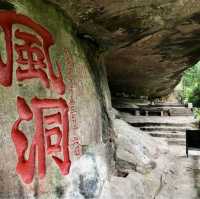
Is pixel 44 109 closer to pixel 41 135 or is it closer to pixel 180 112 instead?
pixel 41 135

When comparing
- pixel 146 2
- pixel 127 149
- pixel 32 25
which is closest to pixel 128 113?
pixel 127 149

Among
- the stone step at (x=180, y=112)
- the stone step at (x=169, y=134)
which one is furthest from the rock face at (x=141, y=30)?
the stone step at (x=180, y=112)

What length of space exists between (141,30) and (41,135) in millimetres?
2447

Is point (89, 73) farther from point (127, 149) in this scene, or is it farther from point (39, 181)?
point (127, 149)

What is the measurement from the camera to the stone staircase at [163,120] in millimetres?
9242

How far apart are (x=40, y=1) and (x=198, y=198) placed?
394 cm

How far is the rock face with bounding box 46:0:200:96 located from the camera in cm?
428

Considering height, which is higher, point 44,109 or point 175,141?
point 44,109

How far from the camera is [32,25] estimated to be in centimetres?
357

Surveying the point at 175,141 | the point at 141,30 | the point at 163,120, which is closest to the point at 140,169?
the point at 141,30

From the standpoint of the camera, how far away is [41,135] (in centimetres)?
350

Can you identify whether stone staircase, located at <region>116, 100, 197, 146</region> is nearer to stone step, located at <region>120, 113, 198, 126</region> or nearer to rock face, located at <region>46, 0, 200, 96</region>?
stone step, located at <region>120, 113, 198, 126</region>

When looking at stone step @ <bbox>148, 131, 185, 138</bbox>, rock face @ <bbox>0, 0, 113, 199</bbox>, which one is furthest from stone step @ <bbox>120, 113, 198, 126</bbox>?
rock face @ <bbox>0, 0, 113, 199</bbox>

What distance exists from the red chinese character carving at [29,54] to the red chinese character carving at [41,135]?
0.70 ft
